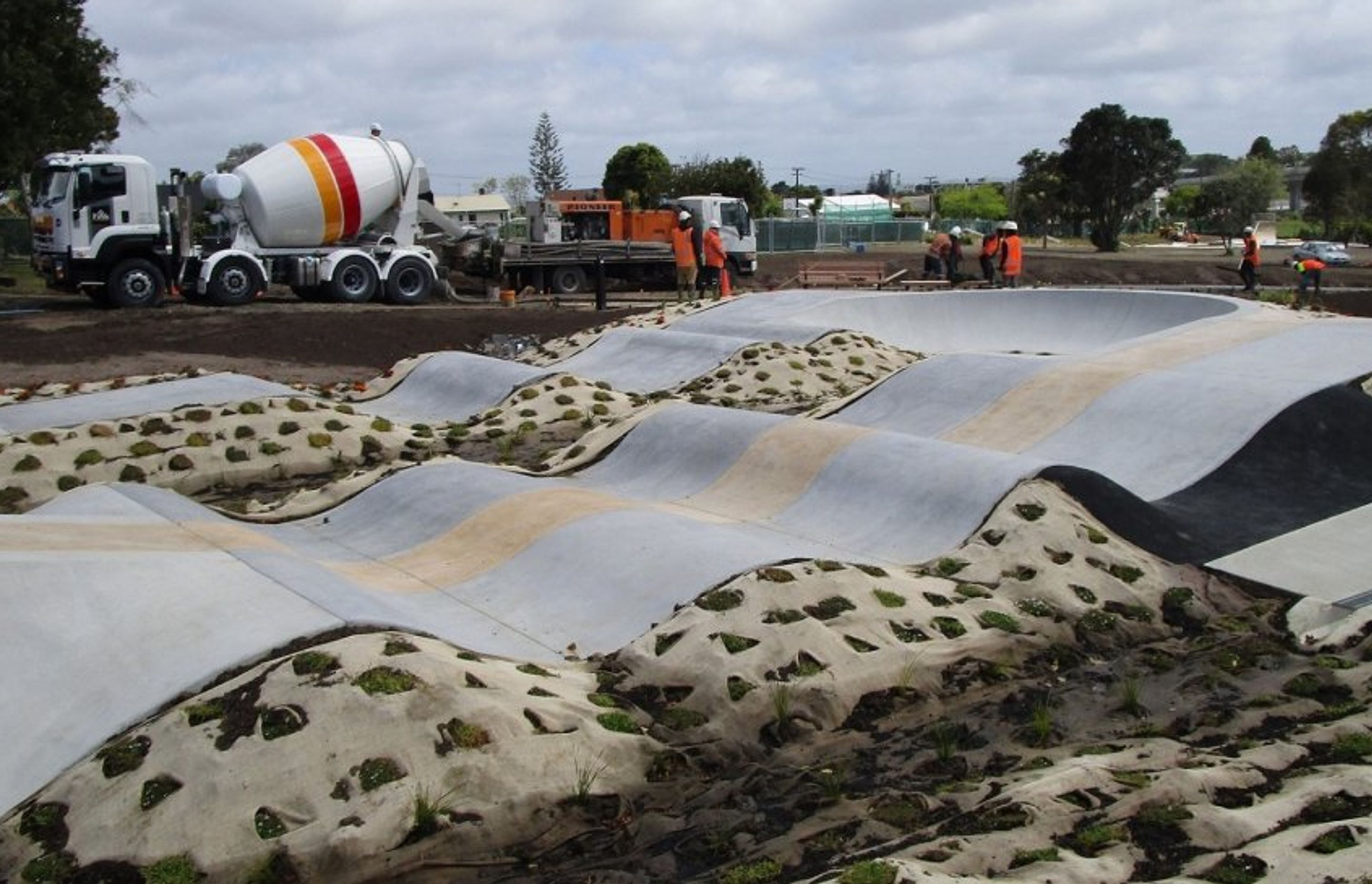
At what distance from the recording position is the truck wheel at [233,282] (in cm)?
2464

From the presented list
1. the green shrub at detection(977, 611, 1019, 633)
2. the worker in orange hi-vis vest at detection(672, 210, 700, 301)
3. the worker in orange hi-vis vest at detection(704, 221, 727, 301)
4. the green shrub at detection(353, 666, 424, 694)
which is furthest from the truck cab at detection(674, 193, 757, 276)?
the green shrub at detection(353, 666, 424, 694)

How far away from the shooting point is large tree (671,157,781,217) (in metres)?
64.1

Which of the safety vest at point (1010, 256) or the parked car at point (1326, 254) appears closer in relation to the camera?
the safety vest at point (1010, 256)

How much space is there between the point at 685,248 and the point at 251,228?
8.32 m

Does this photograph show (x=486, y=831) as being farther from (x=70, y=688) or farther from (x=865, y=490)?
(x=865, y=490)

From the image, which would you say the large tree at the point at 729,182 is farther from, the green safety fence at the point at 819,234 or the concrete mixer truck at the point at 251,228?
the concrete mixer truck at the point at 251,228

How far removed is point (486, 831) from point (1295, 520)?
6.17m

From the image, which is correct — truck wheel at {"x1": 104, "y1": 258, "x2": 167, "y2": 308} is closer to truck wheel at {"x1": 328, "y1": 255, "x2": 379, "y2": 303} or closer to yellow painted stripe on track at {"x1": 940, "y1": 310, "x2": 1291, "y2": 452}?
truck wheel at {"x1": 328, "y1": 255, "x2": 379, "y2": 303}

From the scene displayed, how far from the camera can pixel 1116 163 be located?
57.2m

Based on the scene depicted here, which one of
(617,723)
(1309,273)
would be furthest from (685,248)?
(617,723)

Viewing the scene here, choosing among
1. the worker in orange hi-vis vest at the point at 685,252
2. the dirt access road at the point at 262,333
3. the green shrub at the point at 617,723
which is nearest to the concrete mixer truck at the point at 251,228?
the dirt access road at the point at 262,333

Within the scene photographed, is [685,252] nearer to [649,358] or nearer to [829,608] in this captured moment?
[649,358]

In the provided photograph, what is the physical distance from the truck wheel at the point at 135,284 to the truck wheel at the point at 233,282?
2.85ft

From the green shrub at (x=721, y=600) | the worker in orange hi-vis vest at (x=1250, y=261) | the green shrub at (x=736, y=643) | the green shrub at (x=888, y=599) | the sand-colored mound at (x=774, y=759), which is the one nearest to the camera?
the sand-colored mound at (x=774, y=759)
